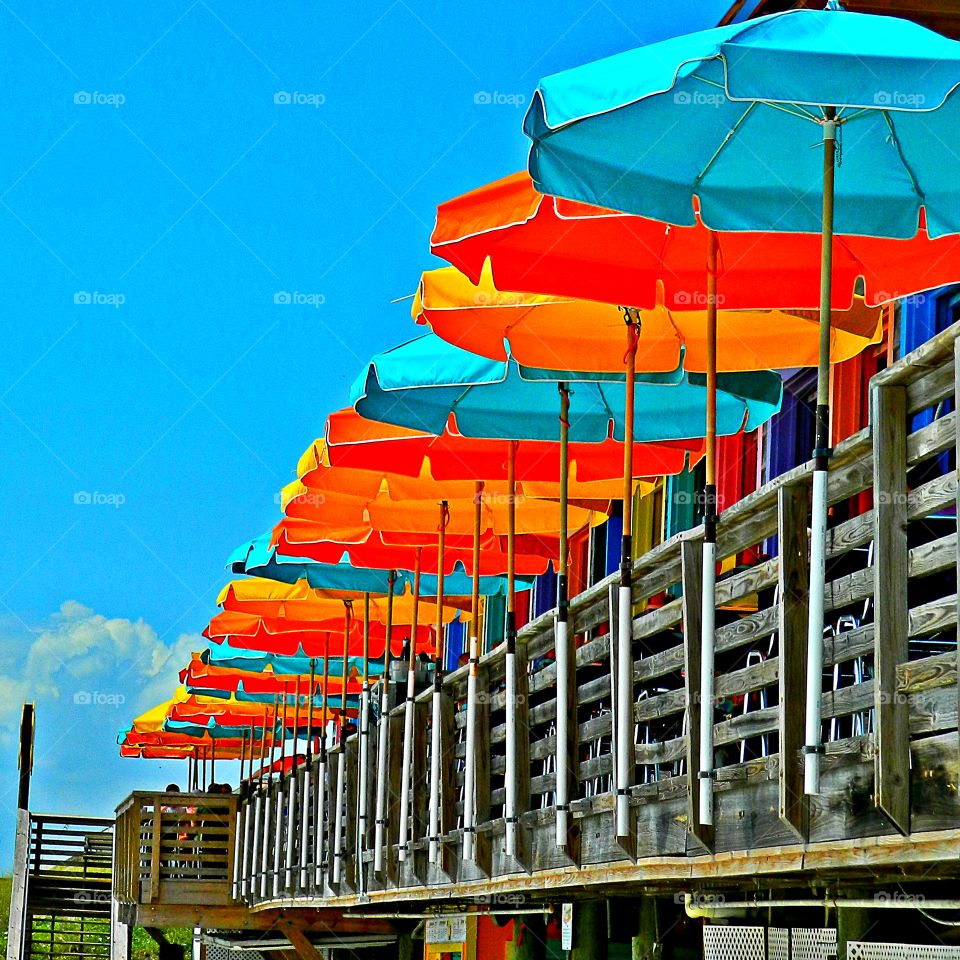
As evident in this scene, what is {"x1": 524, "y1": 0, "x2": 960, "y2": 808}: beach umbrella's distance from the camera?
4492 millimetres

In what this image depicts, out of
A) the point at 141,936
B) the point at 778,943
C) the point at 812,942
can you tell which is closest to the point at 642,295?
the point at 812,942

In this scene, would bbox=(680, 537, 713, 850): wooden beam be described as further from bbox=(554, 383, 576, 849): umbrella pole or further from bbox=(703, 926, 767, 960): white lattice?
bbox=(703, 926, 767, 960): white lattice

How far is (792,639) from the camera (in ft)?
15.2

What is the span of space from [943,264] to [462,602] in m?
8.45

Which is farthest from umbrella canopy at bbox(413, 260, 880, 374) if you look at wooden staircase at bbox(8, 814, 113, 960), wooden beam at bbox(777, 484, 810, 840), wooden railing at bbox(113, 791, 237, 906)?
wooden staircase at bbox(8, 814, 113, 960)

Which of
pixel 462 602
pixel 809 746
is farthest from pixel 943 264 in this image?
pixel 462 602

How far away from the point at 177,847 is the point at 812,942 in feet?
37.3

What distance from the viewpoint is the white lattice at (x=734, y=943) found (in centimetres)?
893

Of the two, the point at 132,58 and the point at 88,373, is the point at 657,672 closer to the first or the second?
the point at 132,58

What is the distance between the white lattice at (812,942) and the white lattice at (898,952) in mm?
586

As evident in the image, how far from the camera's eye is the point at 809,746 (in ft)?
14.0

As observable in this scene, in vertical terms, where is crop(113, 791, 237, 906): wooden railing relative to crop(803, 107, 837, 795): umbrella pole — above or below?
below

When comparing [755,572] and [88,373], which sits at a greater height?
[88,373]

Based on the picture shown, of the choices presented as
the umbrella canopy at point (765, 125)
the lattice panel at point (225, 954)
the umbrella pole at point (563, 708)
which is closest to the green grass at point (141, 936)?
the lattice panel at point (225, 954)
